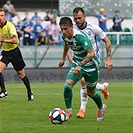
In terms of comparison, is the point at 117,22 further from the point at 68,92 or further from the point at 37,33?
the point at 68,92

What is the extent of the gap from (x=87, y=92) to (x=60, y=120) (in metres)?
1.08

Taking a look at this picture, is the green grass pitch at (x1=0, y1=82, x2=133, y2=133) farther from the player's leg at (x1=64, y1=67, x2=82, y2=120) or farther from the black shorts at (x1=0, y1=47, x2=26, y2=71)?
the black shorts at (x1=0, y1=47, x2=26, y2=71)

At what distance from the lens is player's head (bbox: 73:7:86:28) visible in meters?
11.6

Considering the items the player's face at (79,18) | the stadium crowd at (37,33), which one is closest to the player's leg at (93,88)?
the player's face at (79,18)

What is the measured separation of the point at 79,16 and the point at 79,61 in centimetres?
90

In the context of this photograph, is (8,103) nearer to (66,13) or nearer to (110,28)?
(110,28)

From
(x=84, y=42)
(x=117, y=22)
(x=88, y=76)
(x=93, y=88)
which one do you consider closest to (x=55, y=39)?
(x=117, y=22)

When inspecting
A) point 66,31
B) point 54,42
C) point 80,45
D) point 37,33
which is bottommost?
point 54,42

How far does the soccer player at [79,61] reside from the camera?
10.9m

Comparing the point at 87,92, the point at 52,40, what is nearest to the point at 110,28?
the point at 52,40

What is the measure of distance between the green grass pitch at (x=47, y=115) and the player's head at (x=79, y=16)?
188 cm

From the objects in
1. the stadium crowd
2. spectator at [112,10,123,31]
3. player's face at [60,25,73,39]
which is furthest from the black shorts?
spectator at [112,10,123,31]

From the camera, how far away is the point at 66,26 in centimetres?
1080

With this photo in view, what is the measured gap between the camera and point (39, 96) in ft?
58.7
